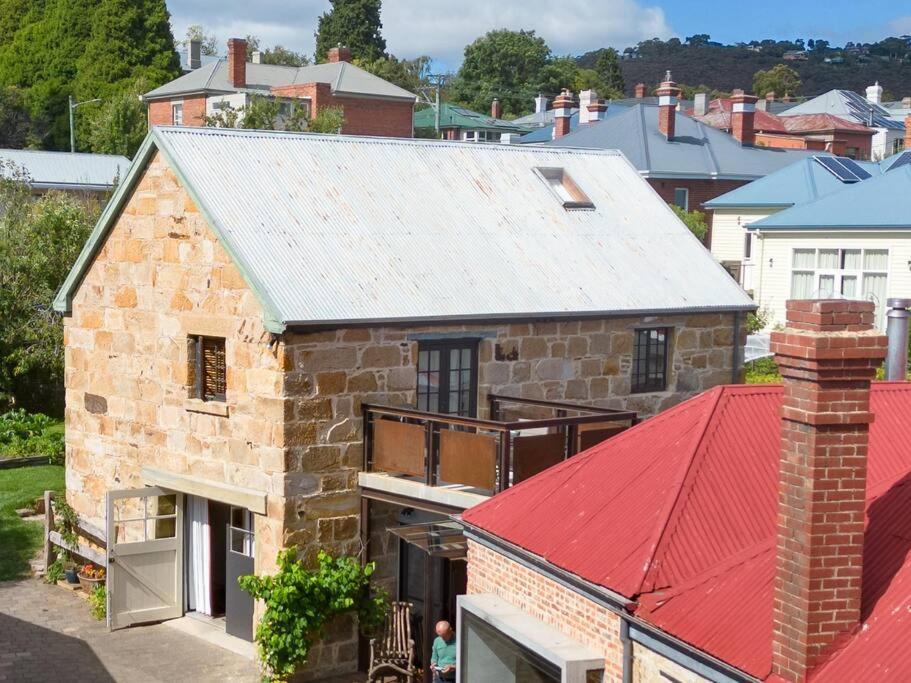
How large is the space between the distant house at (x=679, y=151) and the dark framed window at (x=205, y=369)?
32.3m

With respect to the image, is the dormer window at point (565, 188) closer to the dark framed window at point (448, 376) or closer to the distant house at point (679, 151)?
the dark framed window at point (448, 376)

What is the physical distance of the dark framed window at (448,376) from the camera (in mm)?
16016

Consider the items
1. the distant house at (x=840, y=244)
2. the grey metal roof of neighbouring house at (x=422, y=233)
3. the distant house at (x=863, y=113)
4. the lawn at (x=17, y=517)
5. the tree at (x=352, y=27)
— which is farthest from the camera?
the tree at (x=352, y=27)

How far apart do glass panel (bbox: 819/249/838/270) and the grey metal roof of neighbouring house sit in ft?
42.0

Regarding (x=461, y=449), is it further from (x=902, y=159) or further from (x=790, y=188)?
(x=902, y=159)

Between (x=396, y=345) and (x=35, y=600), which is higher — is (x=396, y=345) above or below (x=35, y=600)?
above

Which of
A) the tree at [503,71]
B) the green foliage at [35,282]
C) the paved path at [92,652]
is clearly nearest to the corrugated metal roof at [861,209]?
the green foliage at [35,282]

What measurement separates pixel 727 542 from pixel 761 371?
55.2 ft

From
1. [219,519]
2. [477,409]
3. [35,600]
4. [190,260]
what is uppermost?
[190,260]

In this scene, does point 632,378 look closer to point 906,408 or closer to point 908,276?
point 906,408

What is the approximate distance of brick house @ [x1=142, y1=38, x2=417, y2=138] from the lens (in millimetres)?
58469

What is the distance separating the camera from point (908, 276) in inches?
1162

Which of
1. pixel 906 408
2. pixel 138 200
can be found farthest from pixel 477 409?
pixel 906 408

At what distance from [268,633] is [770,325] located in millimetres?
22515
